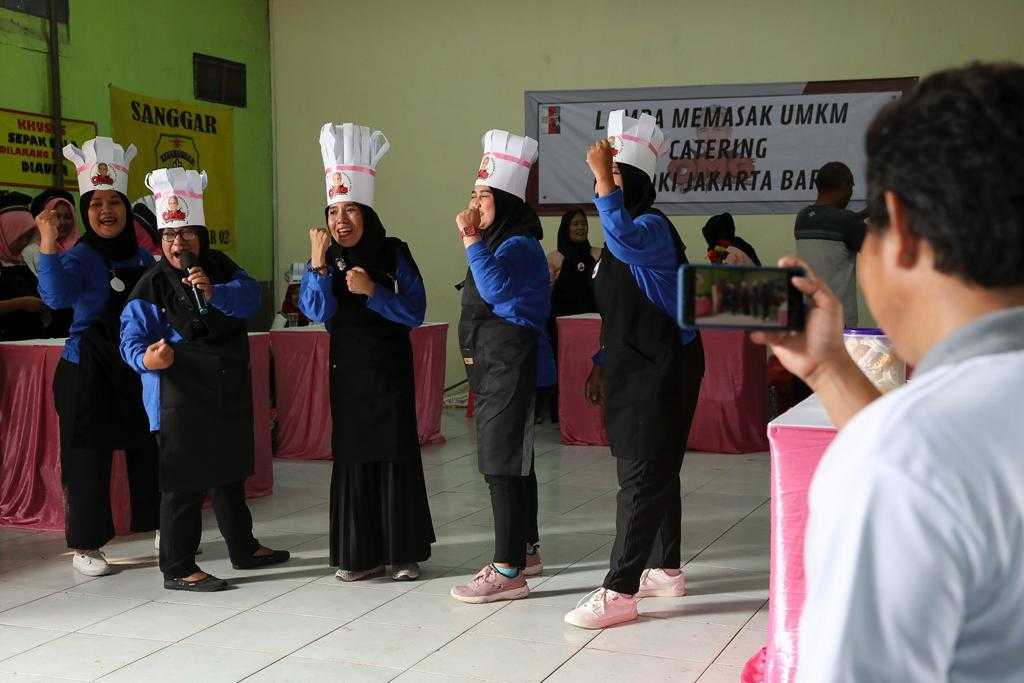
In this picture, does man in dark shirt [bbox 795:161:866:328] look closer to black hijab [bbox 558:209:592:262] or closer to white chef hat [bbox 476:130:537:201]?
white chef hat [bbox 476:130:537:201]

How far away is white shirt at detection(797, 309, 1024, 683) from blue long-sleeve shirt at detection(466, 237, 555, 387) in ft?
9.03

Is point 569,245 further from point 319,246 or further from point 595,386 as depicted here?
point 319,246

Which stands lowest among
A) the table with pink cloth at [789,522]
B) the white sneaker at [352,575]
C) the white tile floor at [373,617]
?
the white tile floor at [373,617]

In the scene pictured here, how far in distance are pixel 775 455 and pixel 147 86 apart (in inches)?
252

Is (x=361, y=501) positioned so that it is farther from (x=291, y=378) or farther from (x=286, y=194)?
(x=286, y=194)

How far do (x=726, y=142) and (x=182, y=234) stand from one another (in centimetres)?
521

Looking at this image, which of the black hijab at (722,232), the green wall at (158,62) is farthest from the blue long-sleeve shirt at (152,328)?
the black hijab at (722,232)

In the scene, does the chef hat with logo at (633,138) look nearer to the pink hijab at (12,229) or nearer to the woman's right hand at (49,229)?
the woman's right hand at (49,229)

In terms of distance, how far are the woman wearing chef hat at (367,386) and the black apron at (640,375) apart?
0.70m

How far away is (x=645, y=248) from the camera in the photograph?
3119 mm

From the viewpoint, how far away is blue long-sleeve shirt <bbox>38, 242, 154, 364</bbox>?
3812 millimetres

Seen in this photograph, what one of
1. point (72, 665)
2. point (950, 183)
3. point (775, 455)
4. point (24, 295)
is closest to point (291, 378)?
point (24, 295)

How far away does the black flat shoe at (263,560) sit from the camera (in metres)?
3.86

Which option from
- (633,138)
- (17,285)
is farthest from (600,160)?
(17,285)
